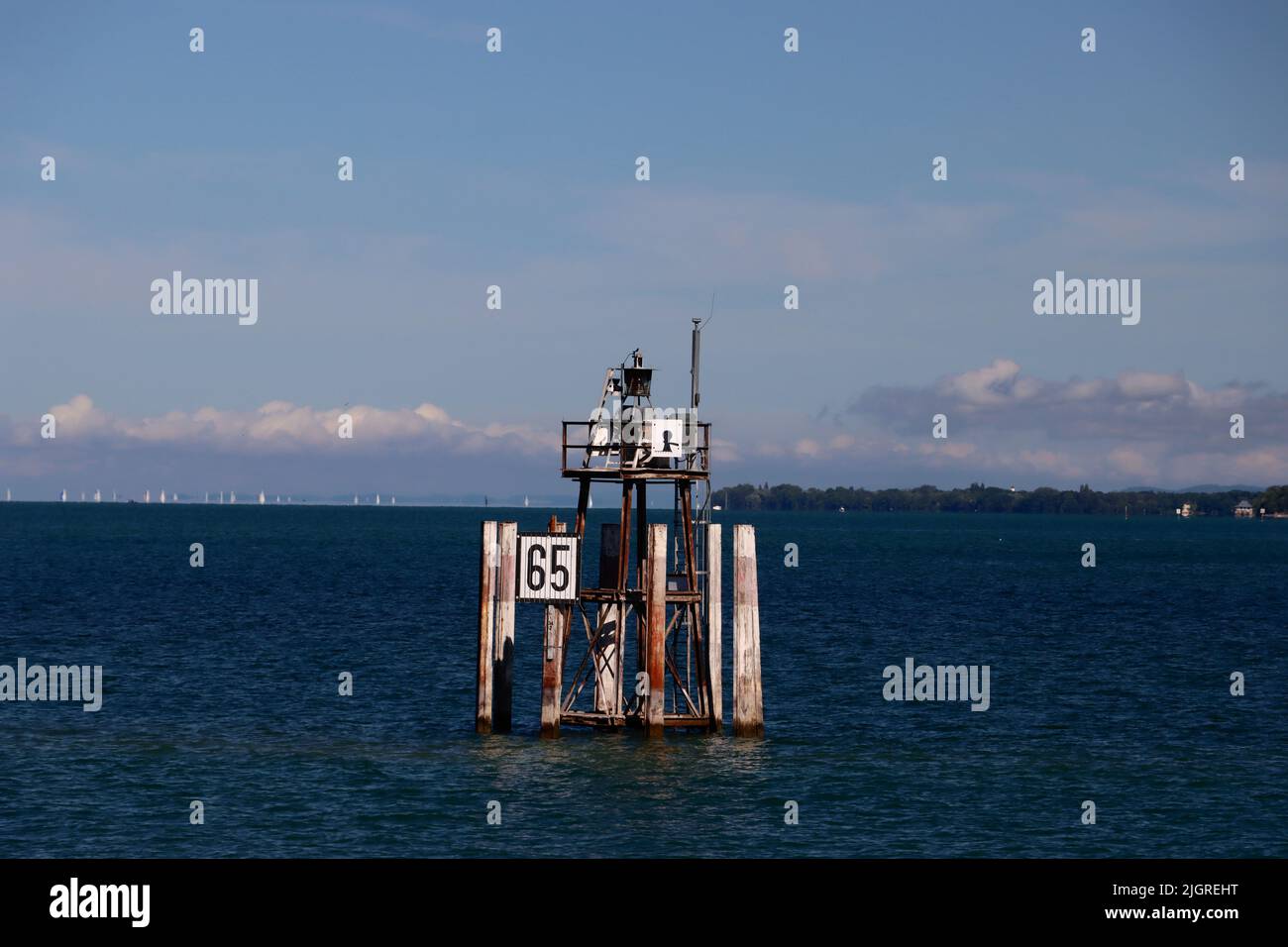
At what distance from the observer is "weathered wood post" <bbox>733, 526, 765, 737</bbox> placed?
35719 mm

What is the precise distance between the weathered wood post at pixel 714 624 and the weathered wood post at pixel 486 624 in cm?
503

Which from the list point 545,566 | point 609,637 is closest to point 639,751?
point 609,637

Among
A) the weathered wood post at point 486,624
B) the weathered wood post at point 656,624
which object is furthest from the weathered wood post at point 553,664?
the weathered wood post at point 656,624

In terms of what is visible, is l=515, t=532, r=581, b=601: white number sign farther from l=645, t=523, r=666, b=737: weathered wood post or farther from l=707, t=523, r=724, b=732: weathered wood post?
l=707, t=523, r=724, b=732: weathered wood post

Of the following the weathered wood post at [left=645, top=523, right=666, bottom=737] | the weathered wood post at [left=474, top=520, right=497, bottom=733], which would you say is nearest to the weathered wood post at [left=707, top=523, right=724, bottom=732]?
the weathered wood post at [left=645, top=523, right=666, bottom=737]

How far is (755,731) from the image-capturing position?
37969 mm

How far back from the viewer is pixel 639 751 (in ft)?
118

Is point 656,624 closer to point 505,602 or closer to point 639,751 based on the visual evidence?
point 639,751

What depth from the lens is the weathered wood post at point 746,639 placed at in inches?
1406

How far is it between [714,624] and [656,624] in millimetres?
2215

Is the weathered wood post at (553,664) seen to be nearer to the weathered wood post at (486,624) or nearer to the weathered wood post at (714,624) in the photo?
the weathered wood post at (486,624)

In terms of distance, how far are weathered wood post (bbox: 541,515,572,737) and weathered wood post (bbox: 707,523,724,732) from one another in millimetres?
3377
